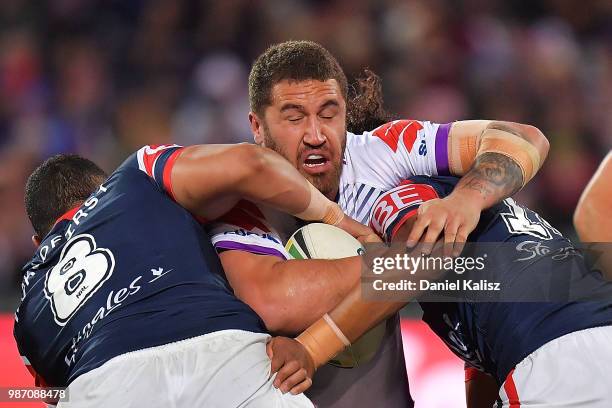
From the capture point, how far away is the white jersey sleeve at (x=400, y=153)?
3.49m

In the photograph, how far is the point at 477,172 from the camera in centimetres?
318

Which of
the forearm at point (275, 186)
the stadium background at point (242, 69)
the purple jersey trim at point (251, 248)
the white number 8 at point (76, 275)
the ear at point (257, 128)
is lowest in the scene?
the white number 8 at point (76, 275)

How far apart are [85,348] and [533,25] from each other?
231 inches

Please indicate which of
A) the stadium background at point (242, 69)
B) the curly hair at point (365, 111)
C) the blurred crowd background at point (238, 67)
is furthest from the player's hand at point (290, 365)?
the blurred crowd background at point (238, 67)

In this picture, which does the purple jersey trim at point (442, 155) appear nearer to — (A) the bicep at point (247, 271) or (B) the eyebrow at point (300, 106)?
(B) the eyebrow at point (300, 106)

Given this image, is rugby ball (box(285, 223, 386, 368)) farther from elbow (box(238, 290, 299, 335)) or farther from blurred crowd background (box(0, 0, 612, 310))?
blurred crowd background (box(0, 0, 612, 310))

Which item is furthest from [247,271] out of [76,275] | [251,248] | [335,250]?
[76,275]

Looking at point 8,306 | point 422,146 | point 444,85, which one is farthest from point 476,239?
point 444,85

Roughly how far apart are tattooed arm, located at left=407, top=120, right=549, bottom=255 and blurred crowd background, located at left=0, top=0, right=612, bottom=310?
11.9ft

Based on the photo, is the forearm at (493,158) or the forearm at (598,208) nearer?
the forearm at (598,208)

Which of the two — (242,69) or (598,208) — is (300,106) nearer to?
(598,208)

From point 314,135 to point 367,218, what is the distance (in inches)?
15.2

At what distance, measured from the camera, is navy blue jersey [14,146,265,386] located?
2807mm

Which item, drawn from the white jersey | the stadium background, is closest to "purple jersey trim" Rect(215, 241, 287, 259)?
the white jersey
